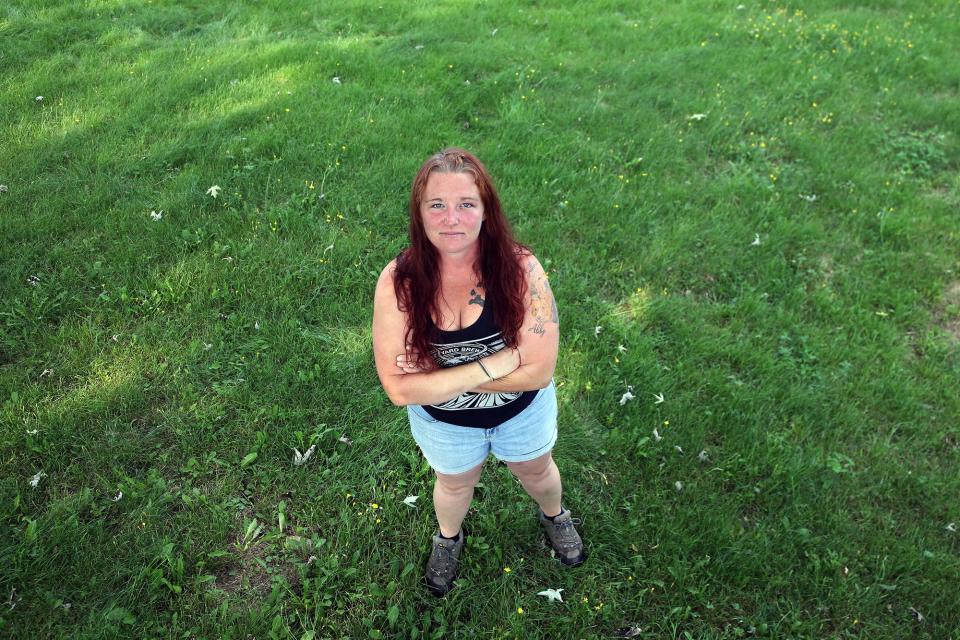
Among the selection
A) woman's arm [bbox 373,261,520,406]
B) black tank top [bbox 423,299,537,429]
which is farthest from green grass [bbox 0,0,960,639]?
woman's arm [bbox 373,261,520,406]

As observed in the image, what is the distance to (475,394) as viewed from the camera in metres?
2.48

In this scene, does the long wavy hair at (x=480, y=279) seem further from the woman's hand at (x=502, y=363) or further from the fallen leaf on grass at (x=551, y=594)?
the fallen leaf on grass at (x=551, y=594)

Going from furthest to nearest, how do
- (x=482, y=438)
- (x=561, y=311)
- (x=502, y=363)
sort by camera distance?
1. (x=561, y=311)
2. (x=482, y=438)
3. (x=502, y=363)

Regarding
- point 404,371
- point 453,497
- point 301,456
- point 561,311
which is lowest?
point 301,456

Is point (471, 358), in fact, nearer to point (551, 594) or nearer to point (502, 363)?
point (502, 363)

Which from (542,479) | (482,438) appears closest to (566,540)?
(542,479)

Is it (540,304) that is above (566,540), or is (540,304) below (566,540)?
above

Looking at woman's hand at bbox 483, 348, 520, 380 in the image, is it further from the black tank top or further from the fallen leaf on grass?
the fallen leaf on grass

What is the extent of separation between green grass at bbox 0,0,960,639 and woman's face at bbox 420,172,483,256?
1647 millimetres

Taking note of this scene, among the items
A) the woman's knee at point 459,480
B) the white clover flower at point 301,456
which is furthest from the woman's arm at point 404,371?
the white clover flower at point 301,456

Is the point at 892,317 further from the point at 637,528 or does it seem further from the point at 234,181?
the point at 234,181

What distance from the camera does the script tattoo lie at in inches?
94.7

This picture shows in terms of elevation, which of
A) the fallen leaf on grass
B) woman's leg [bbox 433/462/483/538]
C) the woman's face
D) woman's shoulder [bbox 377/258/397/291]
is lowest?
the fallen leaf on grass

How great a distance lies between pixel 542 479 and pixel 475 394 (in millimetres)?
672
